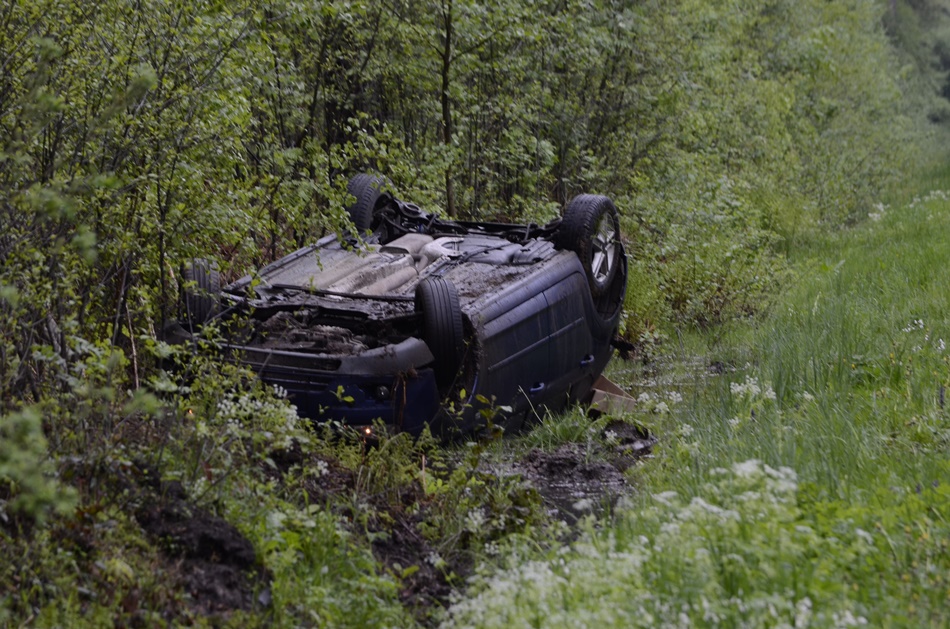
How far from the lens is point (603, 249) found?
8336 mm

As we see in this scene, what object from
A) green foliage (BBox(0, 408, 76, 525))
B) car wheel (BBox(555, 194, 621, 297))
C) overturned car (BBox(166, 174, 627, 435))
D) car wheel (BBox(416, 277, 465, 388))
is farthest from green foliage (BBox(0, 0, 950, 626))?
car wheel (BBox(555, 194, 621, 297))

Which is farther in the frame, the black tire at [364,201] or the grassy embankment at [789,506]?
the black tire at [364,201]

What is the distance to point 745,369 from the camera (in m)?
7.65

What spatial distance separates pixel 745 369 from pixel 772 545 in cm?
427

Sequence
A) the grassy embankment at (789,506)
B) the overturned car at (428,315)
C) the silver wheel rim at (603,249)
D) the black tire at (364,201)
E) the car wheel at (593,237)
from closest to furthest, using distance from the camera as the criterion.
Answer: the grassy embankment at (789,506) < the overturned car at (428,315) < the car wheel at (593,237) < the silver wheel rim at (603,249) < the black tire at (364,201)

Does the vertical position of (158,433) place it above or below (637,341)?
above

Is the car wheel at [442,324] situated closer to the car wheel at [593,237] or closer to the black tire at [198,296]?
the black tire at [198,296]

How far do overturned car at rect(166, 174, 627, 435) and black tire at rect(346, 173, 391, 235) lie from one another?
1cm

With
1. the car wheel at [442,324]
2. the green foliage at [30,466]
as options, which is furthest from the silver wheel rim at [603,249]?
the green foliage at [30,466]

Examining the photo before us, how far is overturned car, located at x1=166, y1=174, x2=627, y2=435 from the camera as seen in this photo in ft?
19.5

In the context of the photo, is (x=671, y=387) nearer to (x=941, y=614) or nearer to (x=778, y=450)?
(x=778, y=450)

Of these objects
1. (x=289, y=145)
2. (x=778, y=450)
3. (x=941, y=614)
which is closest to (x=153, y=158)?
(x=778, y=450)

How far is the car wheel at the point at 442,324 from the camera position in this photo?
6.21m

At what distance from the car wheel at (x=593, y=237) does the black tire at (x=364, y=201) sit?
149 centimetres
